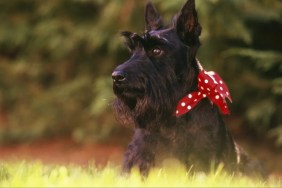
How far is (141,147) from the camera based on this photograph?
16.1 ft

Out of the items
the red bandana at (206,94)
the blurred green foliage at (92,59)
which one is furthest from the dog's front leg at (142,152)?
the blurred green foliage at (92,59)

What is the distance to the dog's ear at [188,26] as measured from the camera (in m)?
4.98

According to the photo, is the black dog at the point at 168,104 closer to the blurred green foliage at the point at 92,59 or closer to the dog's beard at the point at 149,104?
the dog's beard at the point at 149,104

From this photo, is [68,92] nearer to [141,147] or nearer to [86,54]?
[86,54]

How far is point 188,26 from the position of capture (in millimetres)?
5020

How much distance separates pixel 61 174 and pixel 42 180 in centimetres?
37

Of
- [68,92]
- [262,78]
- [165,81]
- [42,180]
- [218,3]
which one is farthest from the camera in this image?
[68,92]

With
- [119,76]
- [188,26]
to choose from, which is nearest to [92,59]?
[188,26]

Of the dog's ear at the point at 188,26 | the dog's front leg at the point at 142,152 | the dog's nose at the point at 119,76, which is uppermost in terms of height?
the dog's ear at the point at 188,26

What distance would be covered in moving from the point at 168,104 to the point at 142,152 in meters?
0.42

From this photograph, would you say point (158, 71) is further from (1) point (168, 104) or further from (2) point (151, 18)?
(2) point (151, 18)

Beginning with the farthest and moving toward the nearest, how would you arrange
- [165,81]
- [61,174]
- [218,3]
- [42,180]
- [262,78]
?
[262,78]
[218,3]
[165,81]
[61,174]
[42,180]

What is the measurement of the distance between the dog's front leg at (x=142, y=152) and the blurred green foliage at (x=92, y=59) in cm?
316

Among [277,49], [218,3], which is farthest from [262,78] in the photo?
[218,3]
